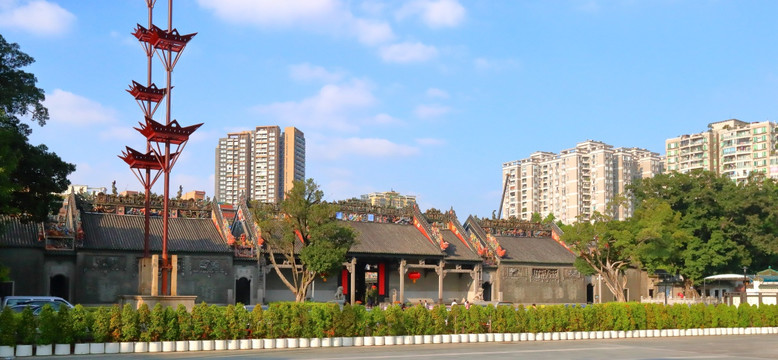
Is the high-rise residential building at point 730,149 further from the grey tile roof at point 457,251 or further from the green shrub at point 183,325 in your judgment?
the green shrub at point 183,325

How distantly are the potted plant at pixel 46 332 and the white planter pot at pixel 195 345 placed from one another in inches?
121

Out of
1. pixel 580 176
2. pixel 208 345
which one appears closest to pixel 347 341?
pixel 208 345

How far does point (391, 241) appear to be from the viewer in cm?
4088

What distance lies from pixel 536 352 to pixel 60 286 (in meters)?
21.9

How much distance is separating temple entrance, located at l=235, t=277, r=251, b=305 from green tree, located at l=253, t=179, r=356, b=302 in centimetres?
361

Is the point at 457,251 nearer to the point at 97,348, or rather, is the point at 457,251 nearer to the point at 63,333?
the point at 97,348

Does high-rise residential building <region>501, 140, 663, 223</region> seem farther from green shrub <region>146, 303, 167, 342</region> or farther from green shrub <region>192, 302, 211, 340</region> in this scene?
green shrub <region>146, 303, 167, 342</region>

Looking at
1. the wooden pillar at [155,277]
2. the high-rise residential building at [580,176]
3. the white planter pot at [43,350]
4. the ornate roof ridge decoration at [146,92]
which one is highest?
the high-rise residential building at [580,176]

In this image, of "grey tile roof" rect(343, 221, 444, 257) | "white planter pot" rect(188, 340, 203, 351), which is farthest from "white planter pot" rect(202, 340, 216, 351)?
"grey tile roof" rect(343, 221, 444, 257)

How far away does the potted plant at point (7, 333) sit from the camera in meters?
16.3

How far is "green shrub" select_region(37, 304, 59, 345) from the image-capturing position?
16891 mm

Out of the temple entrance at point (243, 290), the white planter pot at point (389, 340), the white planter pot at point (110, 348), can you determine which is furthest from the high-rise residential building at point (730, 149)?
the white planter pot at point (110, 348)

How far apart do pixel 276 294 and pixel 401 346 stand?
700 inches

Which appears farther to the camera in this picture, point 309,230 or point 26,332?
point 309,230
